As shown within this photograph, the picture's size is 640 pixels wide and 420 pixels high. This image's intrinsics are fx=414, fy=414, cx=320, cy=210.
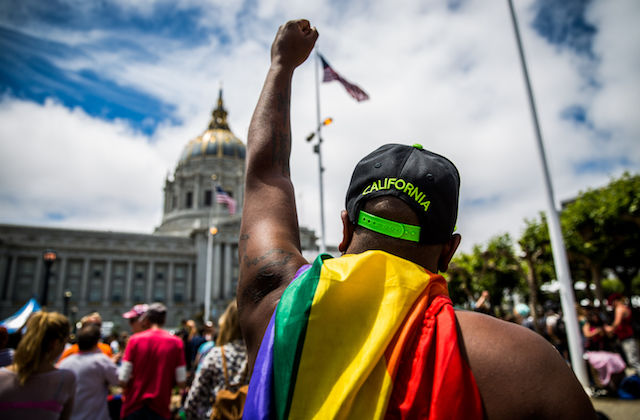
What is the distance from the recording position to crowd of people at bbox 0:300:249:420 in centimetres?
335

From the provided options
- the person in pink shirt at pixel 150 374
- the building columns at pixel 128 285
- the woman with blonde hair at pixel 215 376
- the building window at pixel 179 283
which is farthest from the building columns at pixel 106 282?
the woman with blonde hair at pixel 215 376

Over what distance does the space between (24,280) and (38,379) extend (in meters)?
63.1

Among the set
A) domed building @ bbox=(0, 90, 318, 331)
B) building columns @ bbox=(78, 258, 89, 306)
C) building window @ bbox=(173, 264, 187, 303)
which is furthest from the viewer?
building window @ bbox=(173, 264, 187, 303)

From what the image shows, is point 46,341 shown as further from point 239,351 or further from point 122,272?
point 122,272

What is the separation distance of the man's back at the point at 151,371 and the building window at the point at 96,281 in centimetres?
5993

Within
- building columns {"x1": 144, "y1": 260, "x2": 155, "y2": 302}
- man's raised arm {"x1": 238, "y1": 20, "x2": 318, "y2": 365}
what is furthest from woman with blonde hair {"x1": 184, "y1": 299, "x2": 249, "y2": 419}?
building columns {"x1": 144, "y1": 260, "x2": 155, "y2": 302}

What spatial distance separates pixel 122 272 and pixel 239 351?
6208cm

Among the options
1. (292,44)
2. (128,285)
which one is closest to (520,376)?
A: (292,44)

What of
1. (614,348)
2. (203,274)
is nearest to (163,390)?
(614,348)

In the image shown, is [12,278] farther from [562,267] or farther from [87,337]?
[562,267]

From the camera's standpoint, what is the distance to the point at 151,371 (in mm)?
5047

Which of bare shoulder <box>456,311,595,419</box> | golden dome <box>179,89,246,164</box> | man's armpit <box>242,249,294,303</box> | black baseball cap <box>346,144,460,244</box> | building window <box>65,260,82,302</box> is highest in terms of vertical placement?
golden dome <box>179,89,246,164</box>

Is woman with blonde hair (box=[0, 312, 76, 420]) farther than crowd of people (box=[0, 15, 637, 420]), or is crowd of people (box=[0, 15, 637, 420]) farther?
woman with blonde hair (box=[0, 312, 76, 420])

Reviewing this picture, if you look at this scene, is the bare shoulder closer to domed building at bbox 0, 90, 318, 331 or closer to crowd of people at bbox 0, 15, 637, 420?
crowd of people at bbox 0, 15, 637, 420
